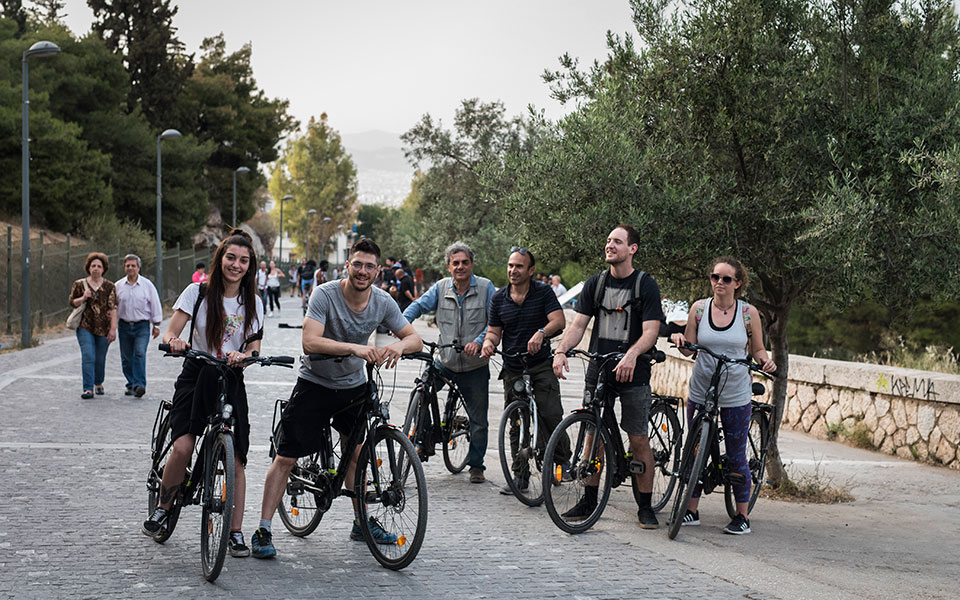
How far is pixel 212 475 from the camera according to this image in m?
5.41

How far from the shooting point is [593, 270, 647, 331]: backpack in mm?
7000

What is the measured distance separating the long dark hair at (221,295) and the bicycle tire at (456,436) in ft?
9.59

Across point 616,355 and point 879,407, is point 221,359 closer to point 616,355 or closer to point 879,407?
point 616,355

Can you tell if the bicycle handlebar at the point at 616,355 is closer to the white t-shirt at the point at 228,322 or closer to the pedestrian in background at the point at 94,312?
the white t-shirt at the point at 228,322

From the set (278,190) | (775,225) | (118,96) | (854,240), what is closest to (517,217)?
(775,225)

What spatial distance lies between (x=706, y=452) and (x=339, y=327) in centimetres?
256

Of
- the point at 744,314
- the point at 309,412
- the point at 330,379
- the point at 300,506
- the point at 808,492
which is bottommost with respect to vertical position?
the point at 808,492

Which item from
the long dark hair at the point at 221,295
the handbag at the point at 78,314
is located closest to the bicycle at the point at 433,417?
the long dark hair at the point at 221,295

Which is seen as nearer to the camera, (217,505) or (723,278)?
(217,505)

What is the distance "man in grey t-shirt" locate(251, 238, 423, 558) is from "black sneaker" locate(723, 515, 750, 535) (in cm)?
263

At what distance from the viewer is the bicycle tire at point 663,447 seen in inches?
299

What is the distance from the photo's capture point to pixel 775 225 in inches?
331

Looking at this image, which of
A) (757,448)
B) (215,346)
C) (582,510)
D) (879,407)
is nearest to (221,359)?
(215,346)

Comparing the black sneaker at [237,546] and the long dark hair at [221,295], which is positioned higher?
the long dark hair at [221,295]
